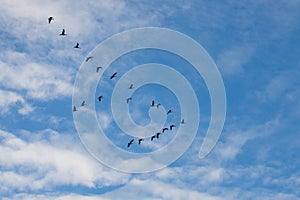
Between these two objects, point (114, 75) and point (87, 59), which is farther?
point (114, 75)

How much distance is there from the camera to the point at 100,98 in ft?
306

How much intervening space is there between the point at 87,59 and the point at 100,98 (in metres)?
20.4

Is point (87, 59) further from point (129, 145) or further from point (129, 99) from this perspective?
point (129, 145)

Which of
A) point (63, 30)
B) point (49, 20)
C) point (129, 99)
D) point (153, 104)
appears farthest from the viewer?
point (153, 104)

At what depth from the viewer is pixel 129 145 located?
92.1 metres

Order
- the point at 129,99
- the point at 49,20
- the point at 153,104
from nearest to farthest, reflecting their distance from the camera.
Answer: the point at 49,20
the point at 129,99
the point at 153,104

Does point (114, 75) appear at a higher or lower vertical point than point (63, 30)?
lower

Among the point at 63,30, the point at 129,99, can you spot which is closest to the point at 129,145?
the point at 129,99

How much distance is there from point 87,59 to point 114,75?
15424 mm

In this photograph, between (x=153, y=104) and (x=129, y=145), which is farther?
(x=153, y=104)

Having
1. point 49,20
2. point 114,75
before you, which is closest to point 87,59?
point 114,75

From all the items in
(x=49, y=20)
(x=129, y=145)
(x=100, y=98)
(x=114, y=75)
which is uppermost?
(x=49, y=20)

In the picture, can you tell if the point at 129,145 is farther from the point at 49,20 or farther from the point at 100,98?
the point at 49,20

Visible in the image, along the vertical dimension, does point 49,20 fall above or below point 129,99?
above
